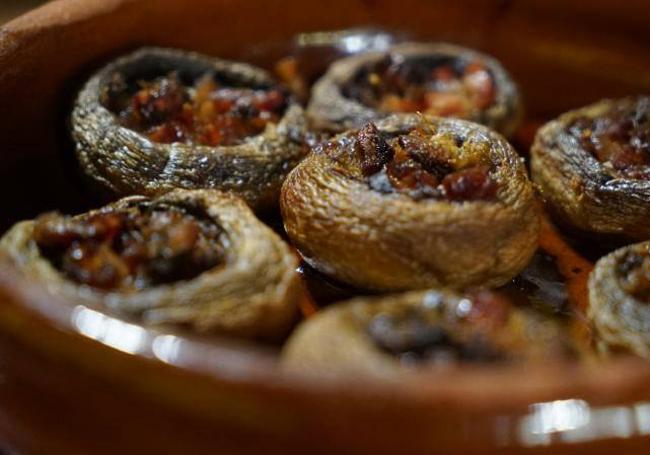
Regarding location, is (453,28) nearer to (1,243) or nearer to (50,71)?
(50,71)

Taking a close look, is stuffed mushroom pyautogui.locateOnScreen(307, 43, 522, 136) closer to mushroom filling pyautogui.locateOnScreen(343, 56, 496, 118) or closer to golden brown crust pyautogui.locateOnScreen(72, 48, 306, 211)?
mushroom filling pyautogui.locateOnScreen(343, 56, 496, 118)

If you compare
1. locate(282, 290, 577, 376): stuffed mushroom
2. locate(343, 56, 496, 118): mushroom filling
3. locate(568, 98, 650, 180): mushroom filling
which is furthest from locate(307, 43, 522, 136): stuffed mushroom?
locate(282, 290, 577, 376): stuffed mushroom

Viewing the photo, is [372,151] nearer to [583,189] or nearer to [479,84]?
[583,189]

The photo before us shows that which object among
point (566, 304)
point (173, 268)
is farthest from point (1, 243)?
point (566, 304)

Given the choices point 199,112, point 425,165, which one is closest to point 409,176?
point 425,165

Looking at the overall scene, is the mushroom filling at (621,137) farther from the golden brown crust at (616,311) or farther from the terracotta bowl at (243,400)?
the terracotta bowl at (243,400)

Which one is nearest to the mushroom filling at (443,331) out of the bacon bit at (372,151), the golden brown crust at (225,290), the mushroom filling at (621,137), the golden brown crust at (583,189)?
the golden brown crust at (225,290)
